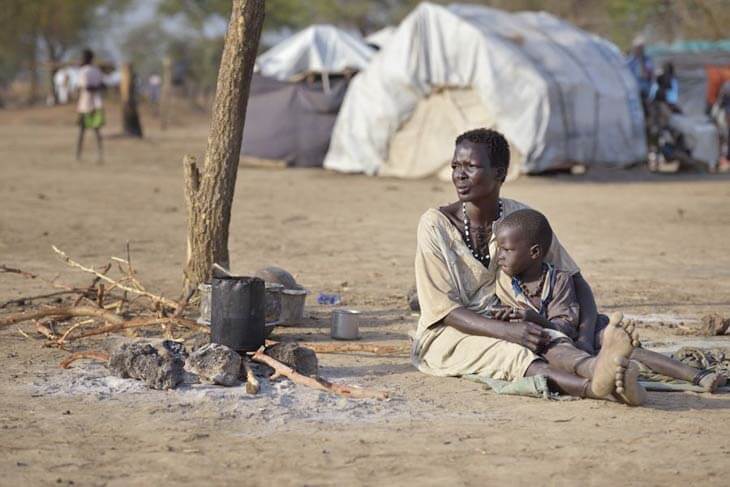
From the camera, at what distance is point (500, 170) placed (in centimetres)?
496

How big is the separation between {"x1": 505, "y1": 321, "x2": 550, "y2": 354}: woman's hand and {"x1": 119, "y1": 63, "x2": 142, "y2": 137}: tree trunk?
20.1 metres

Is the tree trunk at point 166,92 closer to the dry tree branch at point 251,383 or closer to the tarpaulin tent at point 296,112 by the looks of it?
the tarpaulin tent at point 296,112

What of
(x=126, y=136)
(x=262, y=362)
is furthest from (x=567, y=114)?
(x=262, y=362)

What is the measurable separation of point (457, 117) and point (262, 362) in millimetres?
11910

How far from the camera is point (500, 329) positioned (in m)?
4.79

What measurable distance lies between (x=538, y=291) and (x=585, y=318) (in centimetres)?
22

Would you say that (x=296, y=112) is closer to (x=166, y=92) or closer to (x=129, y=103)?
(x=129, y=103)

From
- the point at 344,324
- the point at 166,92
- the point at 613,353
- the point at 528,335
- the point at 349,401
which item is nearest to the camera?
the point at 613,353

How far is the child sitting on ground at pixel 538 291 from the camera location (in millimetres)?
4793

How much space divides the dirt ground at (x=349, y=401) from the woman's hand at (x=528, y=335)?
0.24 metres

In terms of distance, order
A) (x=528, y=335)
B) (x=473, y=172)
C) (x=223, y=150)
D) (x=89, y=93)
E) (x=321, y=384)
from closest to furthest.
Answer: (x=321, y=384) → (x=528, y=335) → (x=473, y=172) → (x=223, y=150) → (x=89, y=93)

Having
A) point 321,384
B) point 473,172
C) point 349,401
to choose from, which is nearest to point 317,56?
point 473,172

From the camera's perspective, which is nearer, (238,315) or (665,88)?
(238,315)

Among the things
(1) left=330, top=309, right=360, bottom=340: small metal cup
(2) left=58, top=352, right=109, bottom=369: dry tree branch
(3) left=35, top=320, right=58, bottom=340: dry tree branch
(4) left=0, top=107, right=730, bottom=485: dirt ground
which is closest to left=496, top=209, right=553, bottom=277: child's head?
(4) left=0, top=107, right=730, bottom=485: dirt ground
